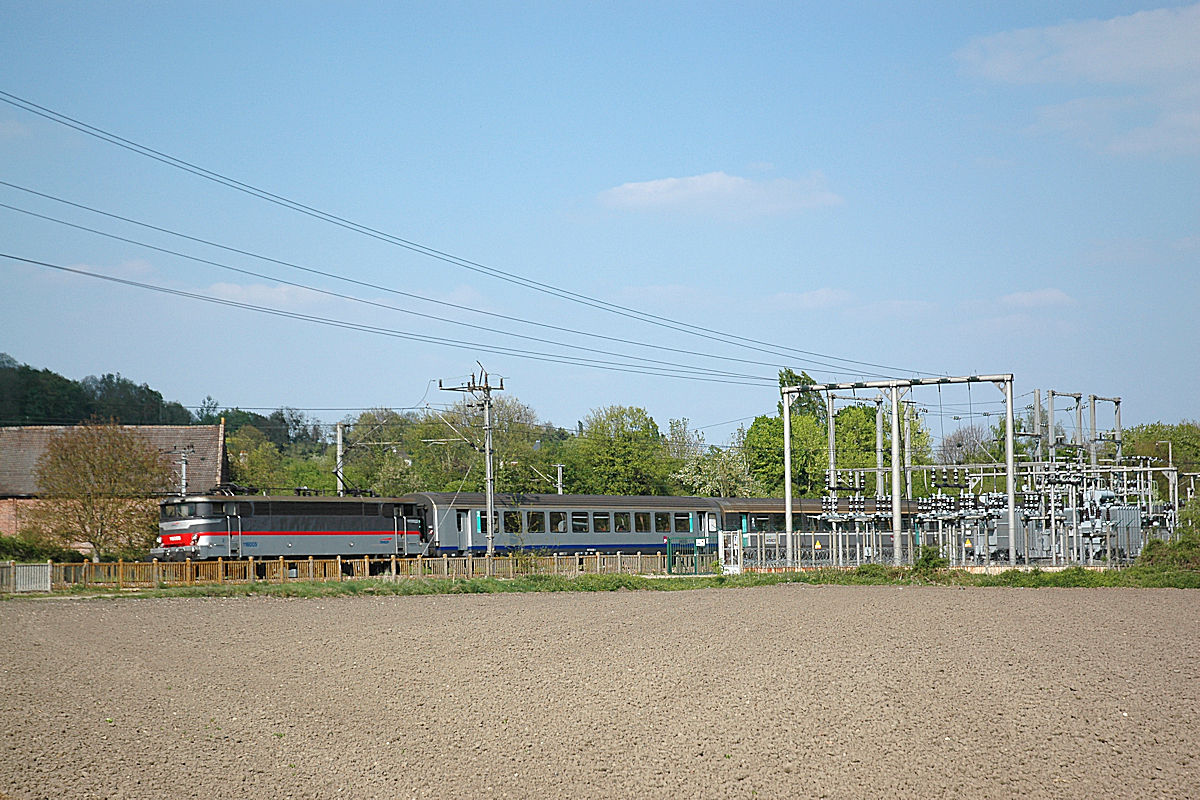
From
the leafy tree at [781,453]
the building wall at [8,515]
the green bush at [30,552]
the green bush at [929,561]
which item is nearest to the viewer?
the green bush at [929,561]

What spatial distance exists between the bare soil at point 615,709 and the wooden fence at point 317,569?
15.1 m

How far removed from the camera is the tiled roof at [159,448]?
194 ft

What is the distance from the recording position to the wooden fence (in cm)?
3653

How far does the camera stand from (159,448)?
56.7 m

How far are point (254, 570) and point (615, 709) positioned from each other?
27.6 meters

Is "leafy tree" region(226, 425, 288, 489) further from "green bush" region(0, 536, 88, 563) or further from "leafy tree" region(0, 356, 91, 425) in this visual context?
"green bush" region(0, 536, 88, 563)

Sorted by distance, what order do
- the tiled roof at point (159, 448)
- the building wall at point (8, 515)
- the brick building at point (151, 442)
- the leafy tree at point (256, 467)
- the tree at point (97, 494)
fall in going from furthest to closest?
the leafy tree at point (256, 467), the tiled roof at point (159, 448), the brick building at point (151, 442), the building wall at point (8, 515), the tree at point (97, 494)

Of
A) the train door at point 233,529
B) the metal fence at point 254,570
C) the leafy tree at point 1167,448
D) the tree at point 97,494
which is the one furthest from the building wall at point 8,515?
the leafy tree at point 1167,448

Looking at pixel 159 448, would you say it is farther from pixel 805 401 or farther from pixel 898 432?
pixel 805 401

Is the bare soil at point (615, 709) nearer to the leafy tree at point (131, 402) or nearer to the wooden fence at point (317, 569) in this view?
the wooden fence at point (317, 569)

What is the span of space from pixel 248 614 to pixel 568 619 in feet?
23.8

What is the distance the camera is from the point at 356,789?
9.13 meters

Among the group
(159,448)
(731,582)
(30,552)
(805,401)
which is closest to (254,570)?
(30,552)

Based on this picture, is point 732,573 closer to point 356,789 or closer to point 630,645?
point 630,645
